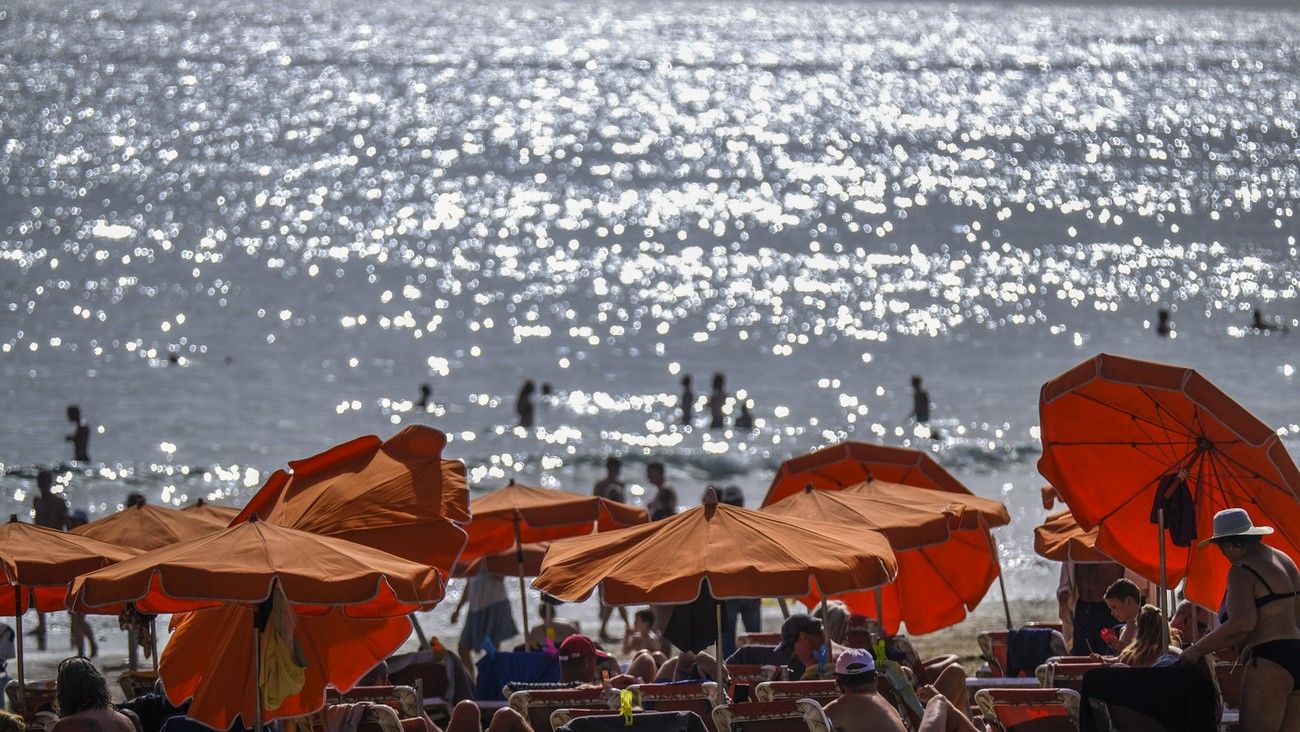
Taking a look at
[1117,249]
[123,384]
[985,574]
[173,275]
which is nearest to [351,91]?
[173,275]

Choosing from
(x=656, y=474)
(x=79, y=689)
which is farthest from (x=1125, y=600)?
(x=656, y=474)

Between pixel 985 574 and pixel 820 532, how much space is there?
308 cm

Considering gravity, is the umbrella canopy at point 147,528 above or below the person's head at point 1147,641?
above

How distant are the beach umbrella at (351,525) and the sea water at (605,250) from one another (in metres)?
9.65

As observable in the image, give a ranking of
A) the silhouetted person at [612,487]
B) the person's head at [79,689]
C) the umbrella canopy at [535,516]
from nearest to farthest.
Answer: the person's head at [79,689] < the umbrella canopy at [535,516] < the silhouetted person at [612,487]

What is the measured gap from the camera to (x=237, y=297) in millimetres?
41500

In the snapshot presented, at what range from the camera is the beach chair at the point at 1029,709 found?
304 inches

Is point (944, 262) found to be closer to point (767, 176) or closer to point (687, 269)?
point (687, 269)

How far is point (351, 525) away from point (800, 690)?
2.23 m

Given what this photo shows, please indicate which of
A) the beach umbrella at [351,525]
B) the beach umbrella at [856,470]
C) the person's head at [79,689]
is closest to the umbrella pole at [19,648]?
the beach umbrella at [351,525]

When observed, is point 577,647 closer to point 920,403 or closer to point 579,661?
point 579,661

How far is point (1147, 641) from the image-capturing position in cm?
793

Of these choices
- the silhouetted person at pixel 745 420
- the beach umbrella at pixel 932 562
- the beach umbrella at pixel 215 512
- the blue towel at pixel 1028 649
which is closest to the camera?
the blue towel at pixel 1028 649

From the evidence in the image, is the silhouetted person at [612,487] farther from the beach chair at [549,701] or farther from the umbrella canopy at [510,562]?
the beach chair at [549,701]
